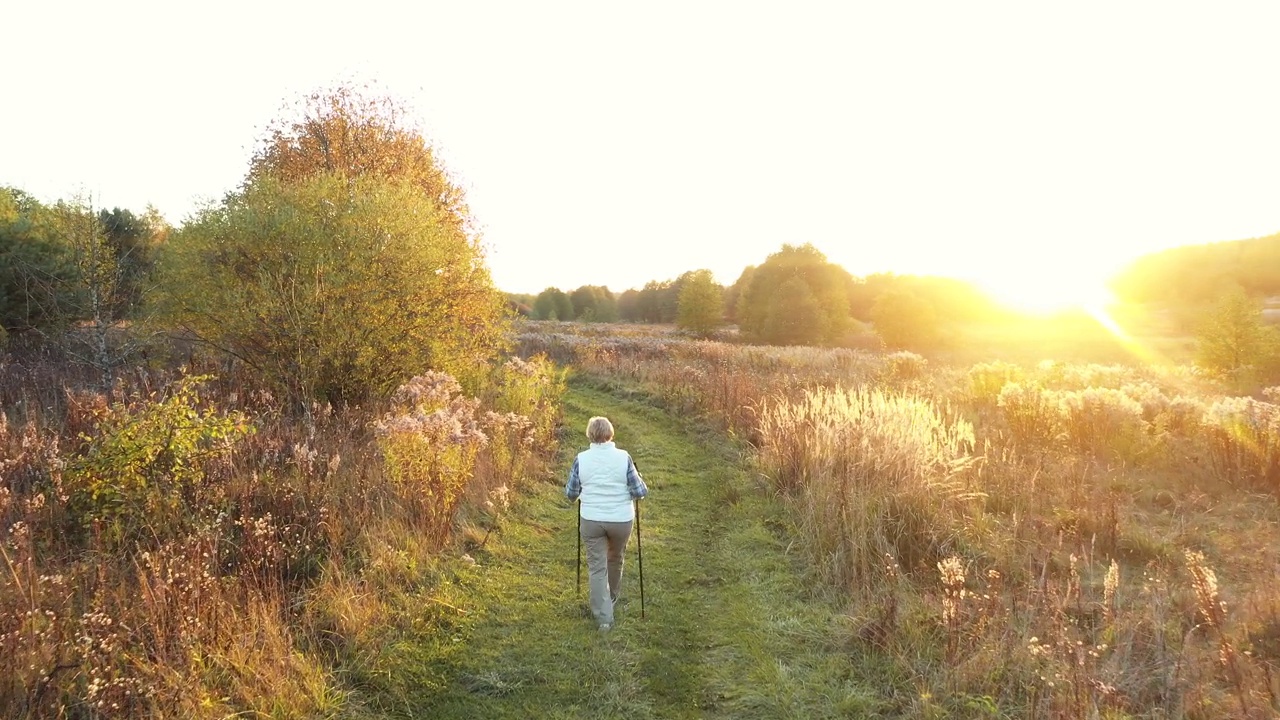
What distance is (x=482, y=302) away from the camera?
13.0m

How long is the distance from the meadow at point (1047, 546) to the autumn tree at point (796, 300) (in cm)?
4050

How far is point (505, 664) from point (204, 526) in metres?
2.63

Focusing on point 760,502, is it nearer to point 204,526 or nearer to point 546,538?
point 546,538

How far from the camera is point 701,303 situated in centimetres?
5619

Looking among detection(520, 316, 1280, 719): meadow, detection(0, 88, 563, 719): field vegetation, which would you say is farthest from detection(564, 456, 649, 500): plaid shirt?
detection(520, 316, 1280, 719): meadow

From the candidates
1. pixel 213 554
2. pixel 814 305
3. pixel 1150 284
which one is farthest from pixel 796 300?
pixel 1150 284

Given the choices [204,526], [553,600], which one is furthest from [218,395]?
[553,600]

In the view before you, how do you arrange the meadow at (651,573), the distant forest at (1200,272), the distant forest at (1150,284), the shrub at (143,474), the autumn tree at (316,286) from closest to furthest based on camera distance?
the meadow at (651,573) → the shrub at (143,474) → the autumn tree at (316,286) → the distant forest at (1150,284) → the distant forest at (1200,272)

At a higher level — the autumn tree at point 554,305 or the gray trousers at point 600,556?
the autumn tree at point 554,305

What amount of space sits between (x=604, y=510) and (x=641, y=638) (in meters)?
1.15

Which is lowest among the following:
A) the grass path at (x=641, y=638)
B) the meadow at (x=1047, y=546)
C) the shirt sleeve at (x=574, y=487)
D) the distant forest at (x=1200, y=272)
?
the grass path at (x=641, y=638)

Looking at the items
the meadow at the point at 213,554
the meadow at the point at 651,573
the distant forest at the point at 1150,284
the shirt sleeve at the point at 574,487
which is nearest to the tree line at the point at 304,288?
the meadow at the point at 651,573

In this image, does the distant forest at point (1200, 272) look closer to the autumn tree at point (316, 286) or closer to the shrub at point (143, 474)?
the autumn tree at point (316, 286)

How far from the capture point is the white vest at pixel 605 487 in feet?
17.3
